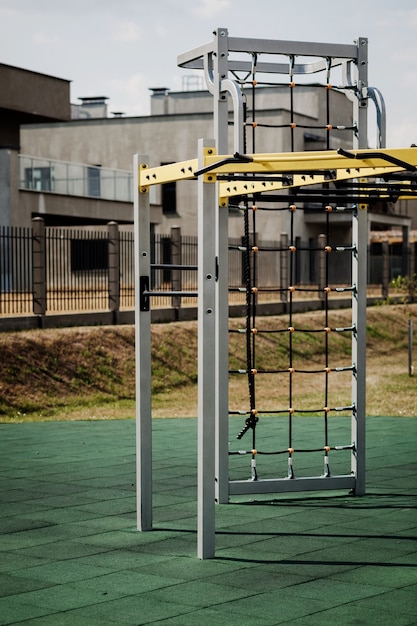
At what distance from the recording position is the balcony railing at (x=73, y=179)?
111ft

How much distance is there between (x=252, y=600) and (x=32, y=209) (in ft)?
95.6

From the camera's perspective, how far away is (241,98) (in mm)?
7602

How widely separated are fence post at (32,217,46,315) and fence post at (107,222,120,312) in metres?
1.90

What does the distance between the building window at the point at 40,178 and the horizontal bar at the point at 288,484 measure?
26.2 metres

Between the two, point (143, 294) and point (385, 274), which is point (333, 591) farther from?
point (385, 274)

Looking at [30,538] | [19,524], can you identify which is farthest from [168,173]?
[19,524]

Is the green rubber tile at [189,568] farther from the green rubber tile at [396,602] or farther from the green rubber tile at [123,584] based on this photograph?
the green rubber tile at [396,602]

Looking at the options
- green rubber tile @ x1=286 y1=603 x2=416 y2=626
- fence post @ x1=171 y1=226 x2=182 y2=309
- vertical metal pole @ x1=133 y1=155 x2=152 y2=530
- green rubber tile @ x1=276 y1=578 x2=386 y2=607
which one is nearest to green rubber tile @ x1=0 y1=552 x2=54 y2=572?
vertical metal pole @ x1=133 y1=155 x2=152 y2=530

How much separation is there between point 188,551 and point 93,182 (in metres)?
30.7

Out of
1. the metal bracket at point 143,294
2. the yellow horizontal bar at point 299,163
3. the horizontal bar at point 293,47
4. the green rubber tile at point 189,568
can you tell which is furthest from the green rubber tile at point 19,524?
the horizontal bar at point 293,47

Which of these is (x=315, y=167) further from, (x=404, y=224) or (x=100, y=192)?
(x=404, y=224)

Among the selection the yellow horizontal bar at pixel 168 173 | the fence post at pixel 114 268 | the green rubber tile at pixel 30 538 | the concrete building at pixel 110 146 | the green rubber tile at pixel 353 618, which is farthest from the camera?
the concrete building at pixel 110 146

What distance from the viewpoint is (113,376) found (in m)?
20.0

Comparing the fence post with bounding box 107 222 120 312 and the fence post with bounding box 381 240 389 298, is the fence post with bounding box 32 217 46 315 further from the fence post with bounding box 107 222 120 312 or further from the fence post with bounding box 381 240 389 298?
the fence post with bounding box 381 240 389 298
